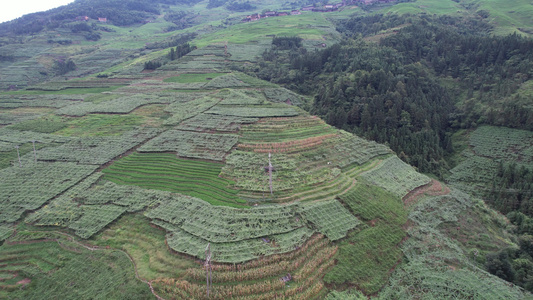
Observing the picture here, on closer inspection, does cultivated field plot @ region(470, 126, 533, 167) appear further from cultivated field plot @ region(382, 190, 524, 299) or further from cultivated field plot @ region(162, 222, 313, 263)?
cultivated field plot @ region(162, 222, 313, 263)

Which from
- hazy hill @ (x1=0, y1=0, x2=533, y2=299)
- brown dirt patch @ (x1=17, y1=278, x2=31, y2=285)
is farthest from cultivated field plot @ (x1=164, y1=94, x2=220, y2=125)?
brown dirt patch @ (x1=17, y1=278, x2=31, y2=285)

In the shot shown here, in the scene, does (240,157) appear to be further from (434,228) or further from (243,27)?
(243,27)

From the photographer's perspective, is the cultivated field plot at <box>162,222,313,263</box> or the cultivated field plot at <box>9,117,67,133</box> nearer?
the cultivated field plot at <box>162,222,313,263</box>

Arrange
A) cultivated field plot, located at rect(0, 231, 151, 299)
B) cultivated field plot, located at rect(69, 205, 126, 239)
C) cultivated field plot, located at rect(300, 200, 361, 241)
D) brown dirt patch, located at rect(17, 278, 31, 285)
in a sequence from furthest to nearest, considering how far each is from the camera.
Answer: cultivated field plot, located at rect(69, 205, 126, 239) → cultivated field plot, located at rect(300, 200, 361, 241) → brown dirt patch, located at rect(17, 278, 31, 285) → cultivated field plot, located at rect(0, 231, 151, 299)

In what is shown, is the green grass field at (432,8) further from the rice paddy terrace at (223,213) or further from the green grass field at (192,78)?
the rice paddy terrace at (223,213)

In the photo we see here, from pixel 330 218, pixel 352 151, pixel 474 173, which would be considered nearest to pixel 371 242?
pixel 330 218

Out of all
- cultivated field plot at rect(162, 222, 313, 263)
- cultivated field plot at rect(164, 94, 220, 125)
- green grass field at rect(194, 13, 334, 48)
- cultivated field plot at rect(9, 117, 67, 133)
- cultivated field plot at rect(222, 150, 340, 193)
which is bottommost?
cultivated field plot at rect(162, 222, 313, 263)

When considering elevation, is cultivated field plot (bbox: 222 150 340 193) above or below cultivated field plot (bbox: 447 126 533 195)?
above

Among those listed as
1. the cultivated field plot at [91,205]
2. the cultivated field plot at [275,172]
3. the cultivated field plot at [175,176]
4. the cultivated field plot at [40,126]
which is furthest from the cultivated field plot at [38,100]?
the cultivated field plot at [275,172]
